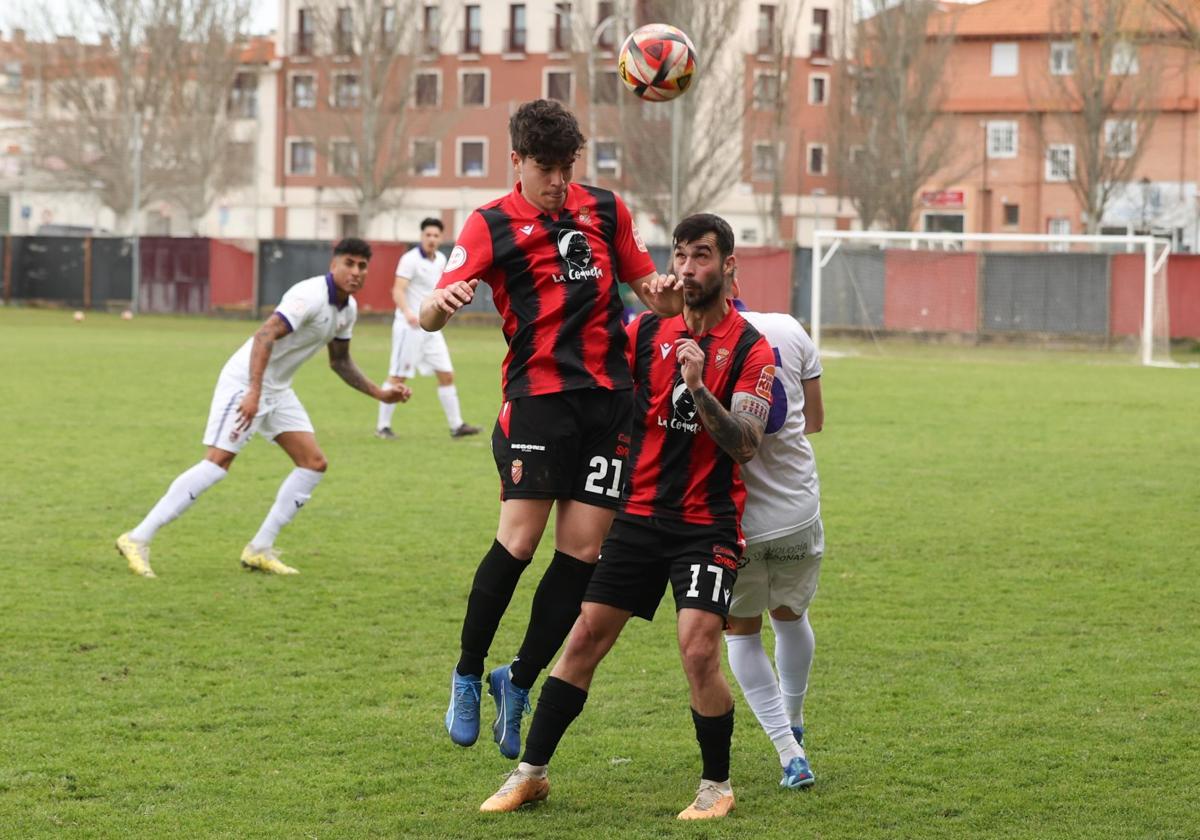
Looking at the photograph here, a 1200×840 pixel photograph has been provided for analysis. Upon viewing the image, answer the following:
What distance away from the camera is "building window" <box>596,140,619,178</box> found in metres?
56.0

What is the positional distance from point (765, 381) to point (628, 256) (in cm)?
89

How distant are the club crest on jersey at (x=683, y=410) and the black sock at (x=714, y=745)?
0.91 meters

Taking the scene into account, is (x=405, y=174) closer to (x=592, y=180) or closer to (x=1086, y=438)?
(x=592, y=180)

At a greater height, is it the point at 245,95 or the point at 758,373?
the point at 245,95

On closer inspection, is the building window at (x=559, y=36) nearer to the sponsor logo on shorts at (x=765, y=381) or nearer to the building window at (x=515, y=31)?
the building window at (x=515, y=31)

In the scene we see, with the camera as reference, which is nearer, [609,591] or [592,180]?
[609,591]

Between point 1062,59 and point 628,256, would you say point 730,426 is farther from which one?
point 1062,59

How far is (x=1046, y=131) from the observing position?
218 feet

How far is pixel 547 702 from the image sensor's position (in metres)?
5.33

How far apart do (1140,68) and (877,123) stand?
8.40 meters

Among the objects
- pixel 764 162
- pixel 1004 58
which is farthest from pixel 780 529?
pixel 1004 58

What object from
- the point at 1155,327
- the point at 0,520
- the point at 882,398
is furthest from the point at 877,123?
the point at 0,520

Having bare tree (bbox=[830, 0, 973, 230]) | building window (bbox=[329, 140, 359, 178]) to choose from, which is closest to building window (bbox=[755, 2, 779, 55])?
bare tree (bbox=[830, 0, 973, 230])

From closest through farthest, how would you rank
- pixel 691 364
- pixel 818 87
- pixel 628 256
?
pixel 691 364, pixel 628 256, pixel 818 87
